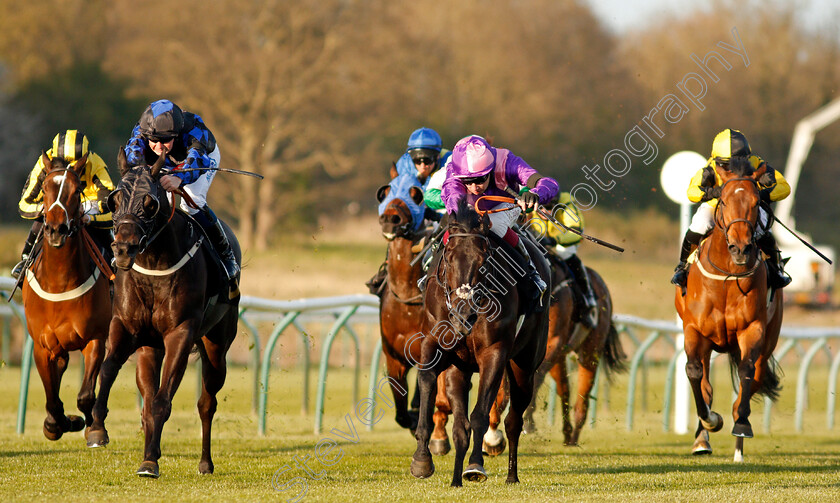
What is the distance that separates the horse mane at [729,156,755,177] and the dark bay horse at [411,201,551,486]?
81.9 inches

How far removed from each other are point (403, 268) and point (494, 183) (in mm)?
1375

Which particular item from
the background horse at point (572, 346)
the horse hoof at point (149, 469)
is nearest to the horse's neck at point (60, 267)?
the horse hoof at point (149, 469)

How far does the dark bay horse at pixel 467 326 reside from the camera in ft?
17.5

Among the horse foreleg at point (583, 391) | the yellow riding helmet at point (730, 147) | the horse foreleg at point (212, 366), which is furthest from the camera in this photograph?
the horse foreleg at point (583, 391)

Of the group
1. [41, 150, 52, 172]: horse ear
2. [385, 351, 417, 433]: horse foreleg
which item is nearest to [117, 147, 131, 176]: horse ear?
[41, 150, 52, 172]: horse ear

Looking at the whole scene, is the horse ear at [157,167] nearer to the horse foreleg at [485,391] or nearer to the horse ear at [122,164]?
the horse ear at [122,164]

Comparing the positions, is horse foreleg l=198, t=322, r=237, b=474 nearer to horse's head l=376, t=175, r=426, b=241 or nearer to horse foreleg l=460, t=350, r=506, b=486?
horse's head l=376, t=175, r=426, b=241

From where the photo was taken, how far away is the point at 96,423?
607 cm

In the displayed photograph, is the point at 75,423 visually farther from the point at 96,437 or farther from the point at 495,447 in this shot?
the point at 495,447

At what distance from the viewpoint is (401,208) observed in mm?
6984

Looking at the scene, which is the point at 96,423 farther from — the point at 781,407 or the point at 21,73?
the point at 21,73

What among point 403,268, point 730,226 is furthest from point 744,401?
point 403,268

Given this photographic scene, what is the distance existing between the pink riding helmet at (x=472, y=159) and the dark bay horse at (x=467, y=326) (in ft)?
1.00

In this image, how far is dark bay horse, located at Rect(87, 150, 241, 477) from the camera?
5.35 metres
